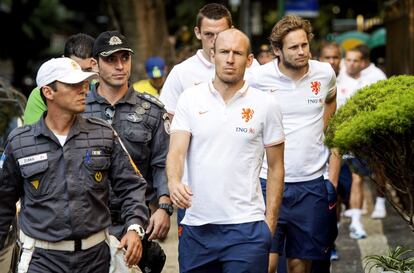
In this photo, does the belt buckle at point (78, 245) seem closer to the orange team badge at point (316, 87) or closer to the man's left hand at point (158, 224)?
the man's left hand at point (158, 224)

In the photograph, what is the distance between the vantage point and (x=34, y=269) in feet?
18.5

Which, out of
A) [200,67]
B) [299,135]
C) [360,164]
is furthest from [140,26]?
[360,164]

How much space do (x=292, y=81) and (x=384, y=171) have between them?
1.44 meters

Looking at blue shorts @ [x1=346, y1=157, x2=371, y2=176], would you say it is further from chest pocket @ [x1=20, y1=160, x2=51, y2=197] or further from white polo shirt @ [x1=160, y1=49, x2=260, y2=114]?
chest pocket @ [x1=20, y1=160, x2=51, y2=197]

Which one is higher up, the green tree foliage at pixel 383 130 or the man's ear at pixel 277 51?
the man's ear at pixel 277 51

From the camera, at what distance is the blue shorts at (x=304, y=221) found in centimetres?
752

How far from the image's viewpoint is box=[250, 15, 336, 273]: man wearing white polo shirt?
7.45 meters

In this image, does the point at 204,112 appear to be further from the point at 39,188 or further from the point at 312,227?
the point at 312,227

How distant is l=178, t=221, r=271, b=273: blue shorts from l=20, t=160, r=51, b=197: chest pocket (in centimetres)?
101

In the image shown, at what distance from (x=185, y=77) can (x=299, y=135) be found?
3.24ft

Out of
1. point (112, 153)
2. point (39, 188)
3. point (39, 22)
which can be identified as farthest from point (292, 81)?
point (39, 22)

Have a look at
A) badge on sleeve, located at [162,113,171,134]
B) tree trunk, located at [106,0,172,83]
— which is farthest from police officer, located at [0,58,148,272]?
tree trunk, located at [106,0,172,83]

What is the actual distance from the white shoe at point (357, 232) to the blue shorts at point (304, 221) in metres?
4.09

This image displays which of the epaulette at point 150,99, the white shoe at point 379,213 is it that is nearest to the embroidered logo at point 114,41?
the epaulette at point 150,99
